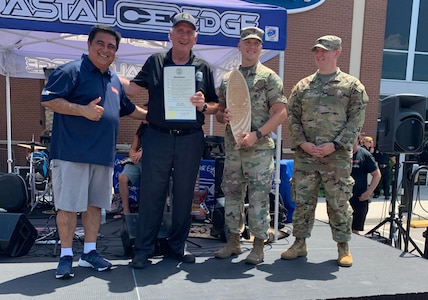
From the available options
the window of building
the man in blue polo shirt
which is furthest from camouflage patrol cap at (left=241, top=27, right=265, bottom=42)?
the window of building

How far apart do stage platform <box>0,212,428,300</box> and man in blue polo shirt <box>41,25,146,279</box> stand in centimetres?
23

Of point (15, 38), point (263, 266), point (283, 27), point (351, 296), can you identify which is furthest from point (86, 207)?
point (15, 38)

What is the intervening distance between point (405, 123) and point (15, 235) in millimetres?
4429

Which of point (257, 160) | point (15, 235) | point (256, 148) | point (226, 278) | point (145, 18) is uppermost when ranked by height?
point (145, 18)

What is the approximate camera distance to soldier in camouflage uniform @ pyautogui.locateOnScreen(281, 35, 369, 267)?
9.53 ft

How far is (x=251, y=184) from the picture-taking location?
2988mm

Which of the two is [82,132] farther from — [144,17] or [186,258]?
[186,258]

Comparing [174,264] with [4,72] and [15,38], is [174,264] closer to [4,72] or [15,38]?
[15,38]

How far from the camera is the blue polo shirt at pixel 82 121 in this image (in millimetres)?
2584

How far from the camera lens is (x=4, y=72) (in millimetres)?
5645

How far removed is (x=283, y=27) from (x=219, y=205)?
2.03 meters

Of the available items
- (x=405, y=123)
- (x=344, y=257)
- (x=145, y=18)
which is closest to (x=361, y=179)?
(x=405, y=123)

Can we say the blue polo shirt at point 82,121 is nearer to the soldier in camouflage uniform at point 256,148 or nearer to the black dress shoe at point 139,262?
the black dress shoe at point 139,262

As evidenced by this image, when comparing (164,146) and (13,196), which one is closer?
(164,146)
